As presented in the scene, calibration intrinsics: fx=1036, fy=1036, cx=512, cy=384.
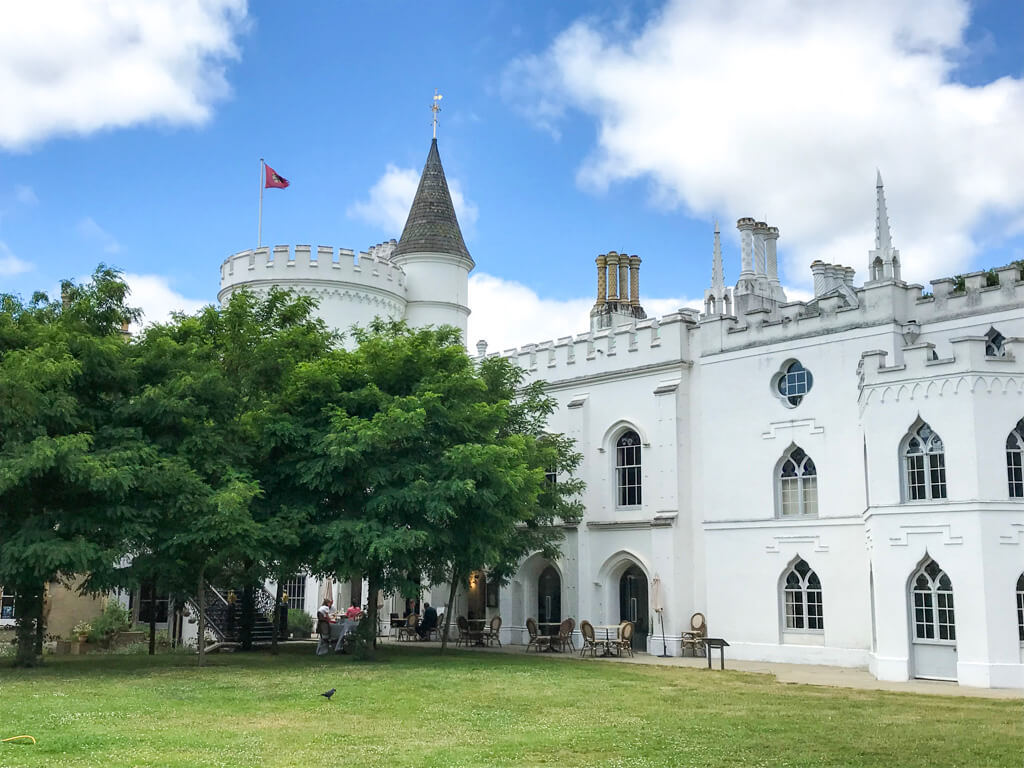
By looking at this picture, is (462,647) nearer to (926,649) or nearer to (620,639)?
(620,639)

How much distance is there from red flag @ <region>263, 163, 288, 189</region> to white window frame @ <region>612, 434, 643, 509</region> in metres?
14.8

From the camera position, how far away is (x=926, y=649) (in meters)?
20.4

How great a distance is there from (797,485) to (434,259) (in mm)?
17042

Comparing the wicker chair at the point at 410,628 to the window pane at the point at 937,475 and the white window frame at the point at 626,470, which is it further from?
the window pane at the point at 937,475

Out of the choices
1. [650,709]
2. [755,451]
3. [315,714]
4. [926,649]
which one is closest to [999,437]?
[926,649]

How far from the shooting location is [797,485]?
86.2ft

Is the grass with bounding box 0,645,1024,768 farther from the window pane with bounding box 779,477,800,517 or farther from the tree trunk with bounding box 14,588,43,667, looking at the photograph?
the window pane with bounding box 779,477,800,517

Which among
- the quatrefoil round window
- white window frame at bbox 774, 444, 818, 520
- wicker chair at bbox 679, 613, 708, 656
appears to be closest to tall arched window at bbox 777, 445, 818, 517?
white window frame at bbox 774, 444, 818, 520

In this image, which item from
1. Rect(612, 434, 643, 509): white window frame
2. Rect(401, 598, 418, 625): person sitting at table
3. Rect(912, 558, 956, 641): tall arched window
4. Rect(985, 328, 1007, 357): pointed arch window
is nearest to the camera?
Rect(912, 558, 956, 641): tall arched window

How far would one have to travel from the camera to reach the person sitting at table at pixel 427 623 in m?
33.5

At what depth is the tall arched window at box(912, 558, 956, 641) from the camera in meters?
20.2

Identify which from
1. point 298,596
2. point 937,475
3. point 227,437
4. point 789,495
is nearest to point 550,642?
point 789,495

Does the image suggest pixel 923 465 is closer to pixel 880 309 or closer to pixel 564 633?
pixel 880 309

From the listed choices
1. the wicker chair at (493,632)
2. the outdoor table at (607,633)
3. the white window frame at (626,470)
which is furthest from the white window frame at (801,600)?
the wicker chair at (493,632)
